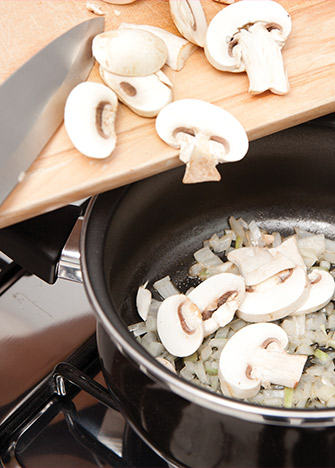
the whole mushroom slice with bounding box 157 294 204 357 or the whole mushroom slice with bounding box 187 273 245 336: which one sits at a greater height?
the whole mushroom slice with bounding box 157 294 204 357

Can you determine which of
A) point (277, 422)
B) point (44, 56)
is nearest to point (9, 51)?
point (44, 56)

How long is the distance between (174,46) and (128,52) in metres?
0.13

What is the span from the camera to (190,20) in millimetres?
1061

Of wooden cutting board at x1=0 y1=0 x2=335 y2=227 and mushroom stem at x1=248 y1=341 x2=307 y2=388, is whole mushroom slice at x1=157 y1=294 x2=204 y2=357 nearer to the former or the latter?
mushroom stem at x1=248 y1=341 x2=307 y2=388

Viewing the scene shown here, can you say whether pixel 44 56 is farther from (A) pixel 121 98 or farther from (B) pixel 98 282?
(B) pixel 98 282

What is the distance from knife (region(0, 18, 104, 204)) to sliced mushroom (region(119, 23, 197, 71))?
0.11 metres

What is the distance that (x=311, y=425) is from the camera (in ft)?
2.38

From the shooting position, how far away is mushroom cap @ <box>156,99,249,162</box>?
947 mm

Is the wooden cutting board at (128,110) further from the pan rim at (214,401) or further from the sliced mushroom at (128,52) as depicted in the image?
the pan rim at (214,401)

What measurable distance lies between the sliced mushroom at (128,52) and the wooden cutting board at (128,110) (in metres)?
0.06

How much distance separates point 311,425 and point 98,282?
33cm

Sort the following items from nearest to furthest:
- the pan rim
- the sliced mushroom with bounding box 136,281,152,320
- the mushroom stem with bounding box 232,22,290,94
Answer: the pan rim, the mushroom stem with bounding box 232,22,290,94, the sliced mushroom with bounding box 136,281,152,320

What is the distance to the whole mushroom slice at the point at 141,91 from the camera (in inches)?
38.0

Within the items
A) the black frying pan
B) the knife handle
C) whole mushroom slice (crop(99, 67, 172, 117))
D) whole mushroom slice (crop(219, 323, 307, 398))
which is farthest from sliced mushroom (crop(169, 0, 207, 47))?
whole mushroom slice (crop(219, 323, 307, 398))
